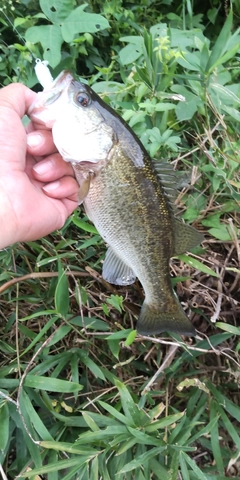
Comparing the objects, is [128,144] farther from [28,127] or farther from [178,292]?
[178,292]

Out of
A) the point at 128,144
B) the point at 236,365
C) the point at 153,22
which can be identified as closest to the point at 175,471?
the point at 236,365

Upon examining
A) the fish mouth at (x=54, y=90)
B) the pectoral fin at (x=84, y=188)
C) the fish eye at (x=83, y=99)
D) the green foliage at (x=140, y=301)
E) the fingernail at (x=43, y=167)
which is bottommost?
the green foliage at (x=140, y=301)

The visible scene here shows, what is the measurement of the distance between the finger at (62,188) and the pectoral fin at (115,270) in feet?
1.13

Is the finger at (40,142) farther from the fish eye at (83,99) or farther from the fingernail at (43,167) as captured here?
the fish eye at (83,99)

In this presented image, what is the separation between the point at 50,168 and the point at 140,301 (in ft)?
3.00

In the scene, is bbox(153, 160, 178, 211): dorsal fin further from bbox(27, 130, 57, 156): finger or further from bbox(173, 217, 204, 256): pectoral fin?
bbox(27, 130, 57, 156): finger

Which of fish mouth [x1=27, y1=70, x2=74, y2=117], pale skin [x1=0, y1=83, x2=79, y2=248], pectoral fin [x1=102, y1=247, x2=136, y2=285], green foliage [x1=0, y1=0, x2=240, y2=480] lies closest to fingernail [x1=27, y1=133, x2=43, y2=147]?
pale skin [x1=0, y1=83, x2=79, y2=248]

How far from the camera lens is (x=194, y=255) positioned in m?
2.14

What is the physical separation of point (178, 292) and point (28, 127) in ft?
3.86

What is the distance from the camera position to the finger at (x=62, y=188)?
1.86 meters

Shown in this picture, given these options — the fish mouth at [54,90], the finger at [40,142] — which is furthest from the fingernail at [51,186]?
the fish mouth at [54,90]

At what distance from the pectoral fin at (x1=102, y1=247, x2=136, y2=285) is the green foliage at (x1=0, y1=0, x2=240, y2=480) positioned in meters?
0.10

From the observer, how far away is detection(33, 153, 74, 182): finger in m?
1.77

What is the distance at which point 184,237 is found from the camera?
5.93ft
